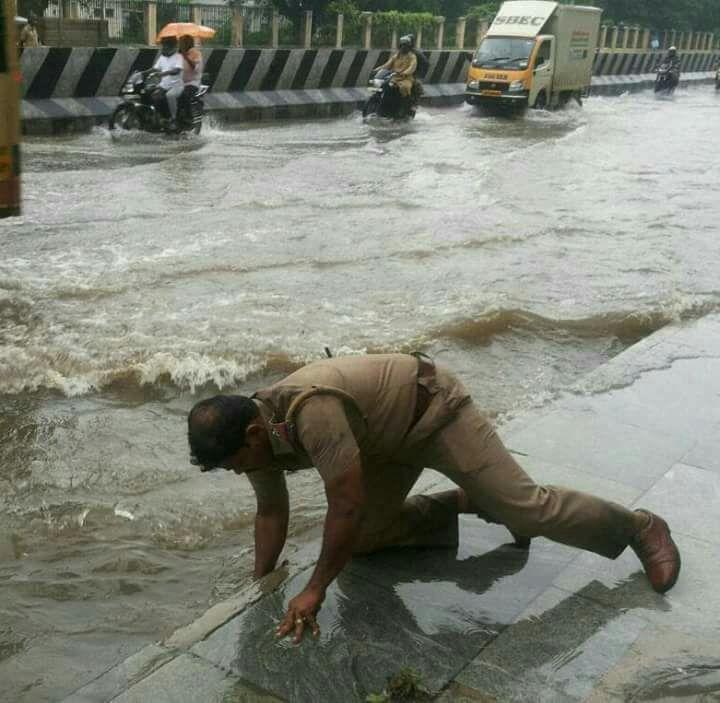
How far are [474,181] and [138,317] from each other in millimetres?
8345

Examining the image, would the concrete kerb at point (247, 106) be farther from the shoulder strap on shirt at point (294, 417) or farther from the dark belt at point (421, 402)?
the shoulder strap on shirt at point (294, 417)

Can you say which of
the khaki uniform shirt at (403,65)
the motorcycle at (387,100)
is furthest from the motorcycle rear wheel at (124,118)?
the khaki uniform shirt at (403,65)

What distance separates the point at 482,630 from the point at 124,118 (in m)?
15.0

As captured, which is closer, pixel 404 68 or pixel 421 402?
pixel 421 402

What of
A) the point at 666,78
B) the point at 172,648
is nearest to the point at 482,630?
the point at 172,648

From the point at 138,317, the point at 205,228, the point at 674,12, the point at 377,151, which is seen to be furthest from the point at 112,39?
the point at 674,12

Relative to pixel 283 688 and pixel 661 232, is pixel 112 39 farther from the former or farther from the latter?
pixel 283 688

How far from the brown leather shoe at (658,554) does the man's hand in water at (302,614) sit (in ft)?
3.97

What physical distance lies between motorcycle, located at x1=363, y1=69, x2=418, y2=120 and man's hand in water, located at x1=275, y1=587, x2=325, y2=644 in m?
Result: 19.7

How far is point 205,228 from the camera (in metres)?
10.8

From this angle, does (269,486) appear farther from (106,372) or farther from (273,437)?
(106,372)

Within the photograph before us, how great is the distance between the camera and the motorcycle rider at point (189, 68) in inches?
666

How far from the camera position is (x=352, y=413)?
3.23 metres

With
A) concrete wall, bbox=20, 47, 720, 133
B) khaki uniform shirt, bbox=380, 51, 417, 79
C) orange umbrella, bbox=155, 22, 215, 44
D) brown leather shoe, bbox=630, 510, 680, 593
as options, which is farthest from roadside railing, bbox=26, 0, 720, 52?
brown leather shoe, bbox=630, 510, 680, 593
